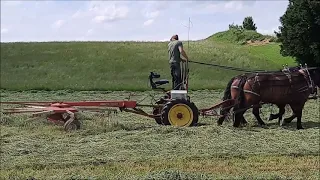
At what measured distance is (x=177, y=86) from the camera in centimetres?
1406

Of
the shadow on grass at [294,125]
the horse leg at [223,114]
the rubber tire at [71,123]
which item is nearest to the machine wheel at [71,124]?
the rubber tire at [71,123]

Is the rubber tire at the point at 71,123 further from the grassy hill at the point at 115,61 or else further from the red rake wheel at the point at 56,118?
the grassy hill at the point at 115,61

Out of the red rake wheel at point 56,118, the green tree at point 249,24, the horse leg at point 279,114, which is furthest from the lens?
the green tree at point 249,24

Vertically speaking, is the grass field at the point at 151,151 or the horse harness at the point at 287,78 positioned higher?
the horse harness at the point at 287,78

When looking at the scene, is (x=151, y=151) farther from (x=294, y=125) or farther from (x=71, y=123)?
(x=294, y=125)

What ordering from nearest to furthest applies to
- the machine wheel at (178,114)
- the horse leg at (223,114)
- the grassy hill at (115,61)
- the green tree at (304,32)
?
the machine wheel at (178,114) < the horse leg at (223,114) < the green tree at (304,32) < the grassy hill at (115,61)

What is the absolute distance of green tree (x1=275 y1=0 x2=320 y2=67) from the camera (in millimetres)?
35281

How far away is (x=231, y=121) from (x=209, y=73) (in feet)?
79.8

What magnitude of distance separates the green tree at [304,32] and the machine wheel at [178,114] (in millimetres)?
22861

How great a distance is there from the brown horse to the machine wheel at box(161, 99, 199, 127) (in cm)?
113

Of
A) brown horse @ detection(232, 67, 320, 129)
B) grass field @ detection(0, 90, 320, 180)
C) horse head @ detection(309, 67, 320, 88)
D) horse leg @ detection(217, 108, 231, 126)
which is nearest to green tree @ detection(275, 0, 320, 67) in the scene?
horse head @ detection(309, 67, 320, 88)

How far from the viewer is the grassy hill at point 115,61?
38656 millimetres

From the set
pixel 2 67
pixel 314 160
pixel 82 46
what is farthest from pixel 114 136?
pixel 82 46

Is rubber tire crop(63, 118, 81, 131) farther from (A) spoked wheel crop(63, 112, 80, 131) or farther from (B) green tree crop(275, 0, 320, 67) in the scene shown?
(B) green tree crop(275, 0, 320, 67)
